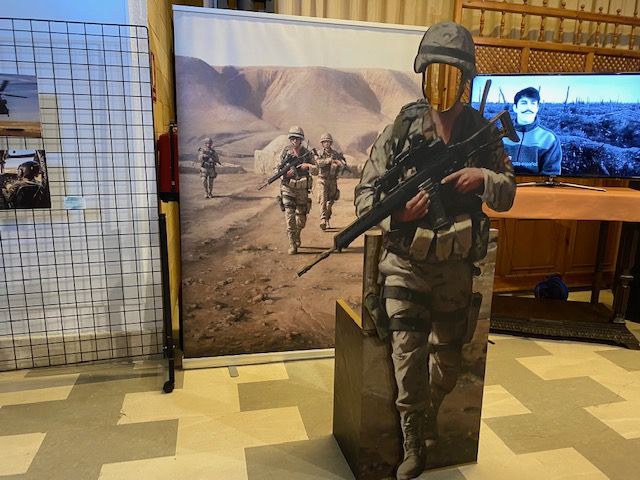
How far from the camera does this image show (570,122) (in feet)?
10.9

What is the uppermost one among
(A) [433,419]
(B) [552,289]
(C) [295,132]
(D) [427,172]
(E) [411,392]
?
(C) [295,132]

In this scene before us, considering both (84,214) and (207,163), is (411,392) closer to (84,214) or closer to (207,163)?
(207,163)

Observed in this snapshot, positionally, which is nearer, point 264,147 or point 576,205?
point 264,147

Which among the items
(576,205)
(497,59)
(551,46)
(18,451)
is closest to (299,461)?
(18,451)

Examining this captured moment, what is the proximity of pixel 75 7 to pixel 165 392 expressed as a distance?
6.53 ft

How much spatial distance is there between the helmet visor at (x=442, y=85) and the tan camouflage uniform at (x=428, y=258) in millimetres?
53

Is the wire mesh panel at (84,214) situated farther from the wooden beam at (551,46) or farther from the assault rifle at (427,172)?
the wooden beam at (551,46)

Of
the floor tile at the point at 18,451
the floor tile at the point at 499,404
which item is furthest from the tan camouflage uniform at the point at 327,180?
the floor tile at the point at 18,451

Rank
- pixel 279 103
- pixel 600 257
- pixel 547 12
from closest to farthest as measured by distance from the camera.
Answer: pixel 279 103 → pixel 547 12 → pixel 600 257

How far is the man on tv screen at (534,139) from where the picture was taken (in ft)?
10.9

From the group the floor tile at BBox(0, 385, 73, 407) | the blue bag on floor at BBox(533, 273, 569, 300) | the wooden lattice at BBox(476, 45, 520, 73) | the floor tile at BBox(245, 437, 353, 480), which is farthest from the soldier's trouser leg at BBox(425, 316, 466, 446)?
the wooden lattice at BBox(476, 45, 520, 73)

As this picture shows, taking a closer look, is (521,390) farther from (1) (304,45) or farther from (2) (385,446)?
(1) (304,45)

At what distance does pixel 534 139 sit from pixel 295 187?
174cm

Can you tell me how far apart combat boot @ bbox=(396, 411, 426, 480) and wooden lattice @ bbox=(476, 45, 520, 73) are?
108 inches
